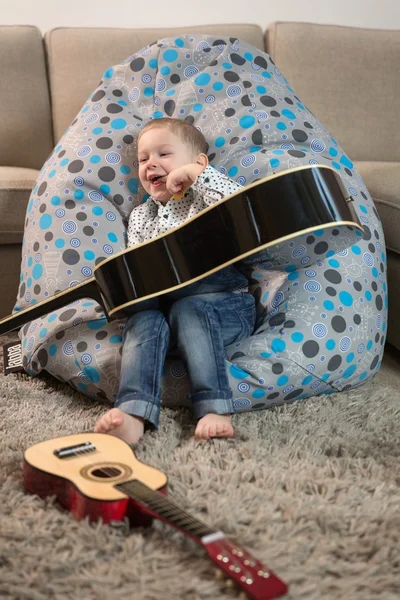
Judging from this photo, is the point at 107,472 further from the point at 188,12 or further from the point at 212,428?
the point at 188,12

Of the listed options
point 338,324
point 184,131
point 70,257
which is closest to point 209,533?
point 338,324

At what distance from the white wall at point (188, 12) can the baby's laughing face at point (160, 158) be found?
4.45ft

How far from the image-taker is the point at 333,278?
150 centimetres

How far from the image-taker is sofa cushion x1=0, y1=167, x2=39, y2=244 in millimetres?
1899

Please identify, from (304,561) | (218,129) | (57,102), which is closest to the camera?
Answer: (304,561)

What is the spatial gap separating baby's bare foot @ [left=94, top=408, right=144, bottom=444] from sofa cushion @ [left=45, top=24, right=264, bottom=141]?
1.36m

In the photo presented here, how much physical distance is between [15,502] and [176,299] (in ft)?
1.81

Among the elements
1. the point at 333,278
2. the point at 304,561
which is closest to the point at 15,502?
the point at 304,561

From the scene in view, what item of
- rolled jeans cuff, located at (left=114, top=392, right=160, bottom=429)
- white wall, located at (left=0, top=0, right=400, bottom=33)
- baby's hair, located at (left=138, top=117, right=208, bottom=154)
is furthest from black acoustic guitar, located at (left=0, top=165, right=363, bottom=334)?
white wall, located at (left=0, top=0, right=400, bottom=33)

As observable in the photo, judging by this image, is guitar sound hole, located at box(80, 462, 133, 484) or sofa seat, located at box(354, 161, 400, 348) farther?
sofa seat, located at box(354, 161, 400, 348)

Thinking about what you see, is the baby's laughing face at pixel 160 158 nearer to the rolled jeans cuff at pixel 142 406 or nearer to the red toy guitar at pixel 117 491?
the rolled jeans cuff at pixel 142 406

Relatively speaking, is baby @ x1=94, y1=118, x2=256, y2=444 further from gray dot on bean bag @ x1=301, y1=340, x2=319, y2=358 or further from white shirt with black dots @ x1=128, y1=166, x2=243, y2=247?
gray dot on bean bag @ x1=301, y1=340, x2=319, y2=358

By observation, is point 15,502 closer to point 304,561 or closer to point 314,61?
point 304,561

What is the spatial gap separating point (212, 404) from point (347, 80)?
1.52 metres
